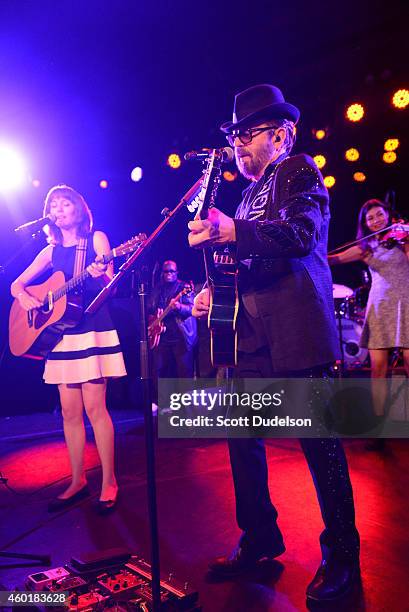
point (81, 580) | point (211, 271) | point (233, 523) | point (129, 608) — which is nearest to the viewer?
point (129, 608)

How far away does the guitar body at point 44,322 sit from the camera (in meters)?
3.26

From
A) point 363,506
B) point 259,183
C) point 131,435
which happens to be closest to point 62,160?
point 131,435

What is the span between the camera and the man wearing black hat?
1.87 metres

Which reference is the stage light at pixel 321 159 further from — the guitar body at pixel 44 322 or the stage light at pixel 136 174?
the guitar body at pixel 44 322

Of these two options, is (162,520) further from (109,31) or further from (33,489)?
(109,31)

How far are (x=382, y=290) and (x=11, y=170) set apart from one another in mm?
6335

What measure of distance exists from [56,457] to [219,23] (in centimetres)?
618

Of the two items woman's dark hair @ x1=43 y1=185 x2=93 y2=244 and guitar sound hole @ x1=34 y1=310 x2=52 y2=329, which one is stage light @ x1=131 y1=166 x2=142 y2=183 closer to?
woman's dark hair @ x1=43 y1=185 x2=93 y2=244

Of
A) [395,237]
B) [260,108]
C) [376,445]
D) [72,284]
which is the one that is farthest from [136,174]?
[260,108]

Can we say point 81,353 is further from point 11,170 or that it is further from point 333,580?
point 11,170

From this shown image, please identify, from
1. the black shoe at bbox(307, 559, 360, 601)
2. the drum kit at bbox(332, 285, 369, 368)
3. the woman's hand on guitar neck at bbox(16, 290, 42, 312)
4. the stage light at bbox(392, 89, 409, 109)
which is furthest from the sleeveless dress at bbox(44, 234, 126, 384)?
the stage light at bbox(392, 89, 409, 109)

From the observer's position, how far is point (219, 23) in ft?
21.8

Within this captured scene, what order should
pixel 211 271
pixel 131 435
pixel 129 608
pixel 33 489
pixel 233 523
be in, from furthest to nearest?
pixel 131 435, pixel 33 489, pixel 233 523, pixel 211 271, pixel 129 608

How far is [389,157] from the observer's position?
838cm
